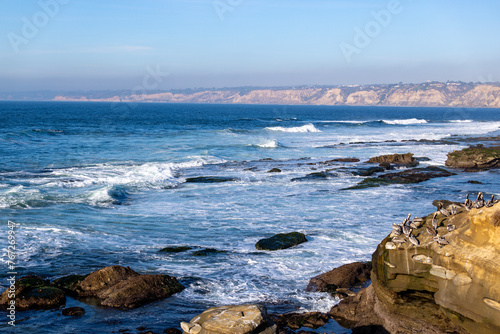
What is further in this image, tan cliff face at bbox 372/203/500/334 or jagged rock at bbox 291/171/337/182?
jagged rock at bbox 291/171/337/182

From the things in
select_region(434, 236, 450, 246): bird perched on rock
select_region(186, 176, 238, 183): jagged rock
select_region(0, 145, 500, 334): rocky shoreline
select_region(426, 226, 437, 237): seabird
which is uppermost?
select_region(426, 226, 437, 237): seabird

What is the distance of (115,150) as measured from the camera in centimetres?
4316

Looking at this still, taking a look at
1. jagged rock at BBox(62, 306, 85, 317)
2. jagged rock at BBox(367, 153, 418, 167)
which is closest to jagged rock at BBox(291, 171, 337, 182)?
jagged rock at BBox(367, 153, 418, 167)

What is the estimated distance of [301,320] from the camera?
9125 mm

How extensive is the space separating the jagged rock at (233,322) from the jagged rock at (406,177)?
58.4 feet

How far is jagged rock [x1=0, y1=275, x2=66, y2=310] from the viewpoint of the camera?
9.74 meters

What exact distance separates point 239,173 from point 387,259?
73.1 feet

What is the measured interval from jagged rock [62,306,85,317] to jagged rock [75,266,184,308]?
20.2 inches

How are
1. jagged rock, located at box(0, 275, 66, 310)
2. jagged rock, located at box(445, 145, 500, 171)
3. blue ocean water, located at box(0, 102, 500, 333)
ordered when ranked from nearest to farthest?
jagged rock, located at box(0, 275, 66, 310) → blue ocean water, located at box(0, 102, 500, 333) → jagged rock, located at box(445, 145, 500, 171)

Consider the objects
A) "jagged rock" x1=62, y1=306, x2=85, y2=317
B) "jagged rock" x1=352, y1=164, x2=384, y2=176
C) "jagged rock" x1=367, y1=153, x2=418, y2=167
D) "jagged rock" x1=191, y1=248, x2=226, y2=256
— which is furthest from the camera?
"jagged rock" x1=367, y1=153, x2=418, y2=167

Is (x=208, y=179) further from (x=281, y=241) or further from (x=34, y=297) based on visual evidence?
(x=34, y=297)

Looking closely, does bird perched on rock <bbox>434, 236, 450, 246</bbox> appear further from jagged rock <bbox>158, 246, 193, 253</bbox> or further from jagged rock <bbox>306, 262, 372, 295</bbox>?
jagged rock <bbox>158, 246, 193, 253</bbox>

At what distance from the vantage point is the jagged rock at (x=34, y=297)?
32.0 ft

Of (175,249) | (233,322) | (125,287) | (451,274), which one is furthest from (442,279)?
(175,249)
